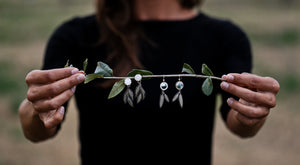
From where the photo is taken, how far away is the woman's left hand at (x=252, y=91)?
4.06 feet

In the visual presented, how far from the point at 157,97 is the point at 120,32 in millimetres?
501

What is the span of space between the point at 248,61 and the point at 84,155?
1.26m

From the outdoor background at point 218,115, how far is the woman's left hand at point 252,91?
347 centimetres

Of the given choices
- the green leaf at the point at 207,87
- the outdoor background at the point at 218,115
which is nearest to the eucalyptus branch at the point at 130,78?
the green leaf at the point at 207,87

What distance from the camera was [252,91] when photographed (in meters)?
1.26

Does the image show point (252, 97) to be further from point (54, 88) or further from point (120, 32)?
point (120, 32)

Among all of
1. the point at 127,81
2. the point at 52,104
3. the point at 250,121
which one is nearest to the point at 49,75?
the point at 52,104

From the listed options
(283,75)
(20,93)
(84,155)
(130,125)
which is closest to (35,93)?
(130,125)

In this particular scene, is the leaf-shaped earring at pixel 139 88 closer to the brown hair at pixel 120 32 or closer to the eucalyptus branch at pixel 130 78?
the eucalyptus branch at pixel 130 78

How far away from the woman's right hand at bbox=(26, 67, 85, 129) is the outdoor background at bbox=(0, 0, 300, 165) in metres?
3.64

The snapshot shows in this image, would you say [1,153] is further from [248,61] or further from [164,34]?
[248,61]

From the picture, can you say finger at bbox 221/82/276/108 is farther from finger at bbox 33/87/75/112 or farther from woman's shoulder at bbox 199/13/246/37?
woman's shoulder at bbox 199/13/246/37

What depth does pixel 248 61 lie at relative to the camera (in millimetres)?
1886

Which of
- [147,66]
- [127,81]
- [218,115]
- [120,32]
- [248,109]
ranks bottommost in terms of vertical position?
[218,115]
